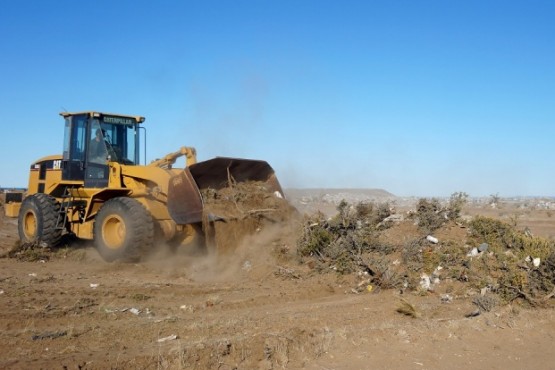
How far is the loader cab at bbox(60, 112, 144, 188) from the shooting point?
12398mm

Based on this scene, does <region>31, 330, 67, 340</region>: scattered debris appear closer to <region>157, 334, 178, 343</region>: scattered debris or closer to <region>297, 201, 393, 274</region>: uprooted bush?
<region>157, 334, 178, 343</region>: scattered debris

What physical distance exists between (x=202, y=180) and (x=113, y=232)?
2251 millimetres

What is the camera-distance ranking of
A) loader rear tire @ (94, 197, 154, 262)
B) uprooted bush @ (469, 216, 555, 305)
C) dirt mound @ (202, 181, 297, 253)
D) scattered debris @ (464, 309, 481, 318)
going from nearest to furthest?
scattered debris @ (464, 309, 481, 318)
uprooted bush @ (469, 216, 555, 305)
dirt mound @ (202, 181, 297, 253)
loader rear tire @ (94, 197, 154, 262)

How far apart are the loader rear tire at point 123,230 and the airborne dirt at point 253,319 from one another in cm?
37

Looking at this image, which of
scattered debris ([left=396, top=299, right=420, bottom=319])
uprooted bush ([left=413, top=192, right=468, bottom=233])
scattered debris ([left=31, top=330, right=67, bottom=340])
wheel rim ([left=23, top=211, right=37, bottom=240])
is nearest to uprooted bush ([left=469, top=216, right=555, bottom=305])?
uprooted bush ([left=413, top=192, right=468, bottom=233])

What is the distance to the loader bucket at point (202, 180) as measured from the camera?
34.0 ft

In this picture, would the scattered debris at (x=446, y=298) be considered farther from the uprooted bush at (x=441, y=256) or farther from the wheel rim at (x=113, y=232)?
the wheel rim at (x=113, y=232)

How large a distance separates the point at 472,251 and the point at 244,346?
564 centimetres

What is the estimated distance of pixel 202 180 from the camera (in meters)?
10.9

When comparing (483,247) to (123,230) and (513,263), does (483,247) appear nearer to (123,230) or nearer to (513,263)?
(513,263)

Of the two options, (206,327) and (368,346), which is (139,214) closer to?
(206,327)

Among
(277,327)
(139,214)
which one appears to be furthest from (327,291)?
(139,214)

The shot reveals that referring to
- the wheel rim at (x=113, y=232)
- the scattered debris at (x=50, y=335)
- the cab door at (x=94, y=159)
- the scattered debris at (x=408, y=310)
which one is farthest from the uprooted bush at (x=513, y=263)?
the cab door at (x=94, y=159)

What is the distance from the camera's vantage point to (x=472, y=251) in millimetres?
9703
